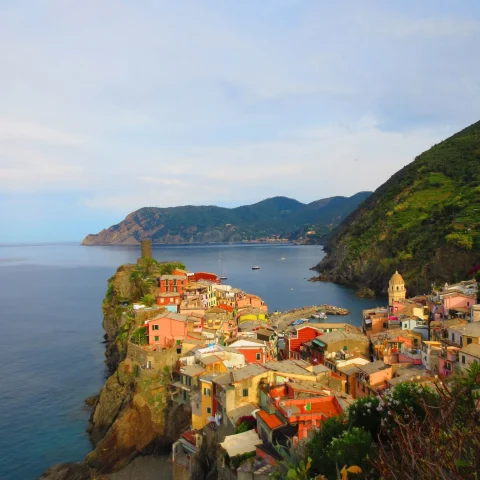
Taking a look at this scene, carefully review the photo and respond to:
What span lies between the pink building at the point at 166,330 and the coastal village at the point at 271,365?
0.07 meters

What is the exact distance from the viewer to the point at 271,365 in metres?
20.7

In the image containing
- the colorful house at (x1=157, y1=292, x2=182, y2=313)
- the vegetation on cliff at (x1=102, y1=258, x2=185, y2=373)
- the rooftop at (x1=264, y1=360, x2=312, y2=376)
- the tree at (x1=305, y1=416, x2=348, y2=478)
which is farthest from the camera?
the colorful house at (x1=157, y1=292, x2=182, y2=313)

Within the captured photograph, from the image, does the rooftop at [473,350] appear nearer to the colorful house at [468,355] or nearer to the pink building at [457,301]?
the colorful house at [468,355]

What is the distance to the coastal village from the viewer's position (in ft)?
51.4

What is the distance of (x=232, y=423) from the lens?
17891 millimetres

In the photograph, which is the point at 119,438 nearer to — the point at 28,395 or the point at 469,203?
the point at 28,395

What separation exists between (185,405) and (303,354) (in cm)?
1044

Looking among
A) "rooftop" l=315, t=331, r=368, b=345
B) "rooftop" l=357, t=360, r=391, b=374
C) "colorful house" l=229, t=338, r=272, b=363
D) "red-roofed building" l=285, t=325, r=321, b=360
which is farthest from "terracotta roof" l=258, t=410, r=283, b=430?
"red-roofed building" l=285, t=325, r=321, b=360

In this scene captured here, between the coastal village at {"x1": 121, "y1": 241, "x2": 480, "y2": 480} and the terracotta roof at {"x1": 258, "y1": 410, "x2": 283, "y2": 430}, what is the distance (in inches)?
1.5

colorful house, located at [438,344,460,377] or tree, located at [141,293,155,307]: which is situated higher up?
tree, located at [141,293,155,307]

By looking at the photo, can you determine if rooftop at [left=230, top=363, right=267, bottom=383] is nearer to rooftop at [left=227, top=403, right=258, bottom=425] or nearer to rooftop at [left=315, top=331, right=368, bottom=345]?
rooftop at [left=227, top=403, right=258, bottom=425]

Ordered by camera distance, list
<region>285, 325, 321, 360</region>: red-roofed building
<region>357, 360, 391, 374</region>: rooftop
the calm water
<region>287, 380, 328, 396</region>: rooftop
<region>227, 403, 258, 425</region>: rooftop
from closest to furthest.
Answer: <region>287, 380, 328, 396</region>: rooftop < <region>227, 403, 258, 425</region>: rooftop < <region>357, 360, 391, 374</region>: rooftop < the calm water < <region>285, 325, 321, 360</region>: red-roofed building

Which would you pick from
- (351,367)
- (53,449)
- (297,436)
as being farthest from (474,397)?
(53,449)

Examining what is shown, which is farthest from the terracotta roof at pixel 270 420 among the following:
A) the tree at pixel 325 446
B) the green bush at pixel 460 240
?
the green bush at pixel 460 240
